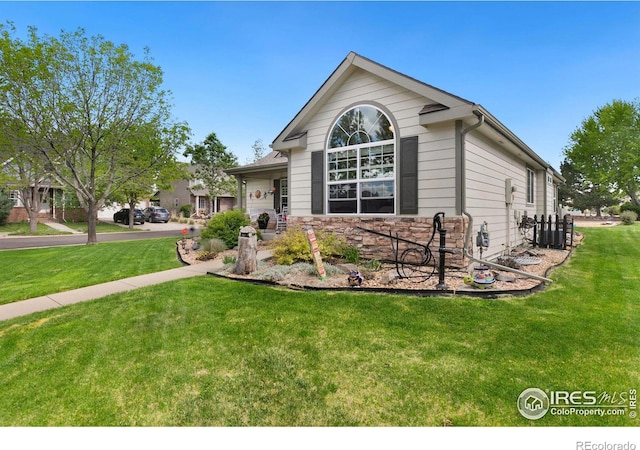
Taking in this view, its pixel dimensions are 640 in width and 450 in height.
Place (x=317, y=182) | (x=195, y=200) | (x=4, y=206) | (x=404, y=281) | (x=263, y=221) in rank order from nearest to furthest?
1. (x=404, y=281)
2. (x=317, y=182)
3. (x=263, y=221)
4. (x=4, y=206)
5. (x=195, y=200)

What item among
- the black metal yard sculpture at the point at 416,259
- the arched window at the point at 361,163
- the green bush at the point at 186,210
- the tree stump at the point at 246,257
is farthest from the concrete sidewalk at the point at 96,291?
the green bush at the point at 186,210

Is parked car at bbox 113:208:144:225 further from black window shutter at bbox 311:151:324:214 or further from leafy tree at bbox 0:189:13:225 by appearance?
black window shutter at bbox 311:151:324:214

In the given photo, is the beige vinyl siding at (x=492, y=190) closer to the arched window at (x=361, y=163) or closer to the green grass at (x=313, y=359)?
the arched window at (x=361, y=163)

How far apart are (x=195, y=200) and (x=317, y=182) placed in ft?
100

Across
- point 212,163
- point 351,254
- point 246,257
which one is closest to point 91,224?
point 246,257

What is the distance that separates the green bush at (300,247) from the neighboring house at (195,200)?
27799mm

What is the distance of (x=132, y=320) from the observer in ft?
13.5

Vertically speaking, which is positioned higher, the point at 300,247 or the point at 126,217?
the point at 126,217

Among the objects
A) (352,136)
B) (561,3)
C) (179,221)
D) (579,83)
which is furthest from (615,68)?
(179,221)

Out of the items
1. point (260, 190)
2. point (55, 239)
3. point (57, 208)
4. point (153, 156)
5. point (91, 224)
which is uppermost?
point (153, 156)

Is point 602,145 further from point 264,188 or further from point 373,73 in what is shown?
point 373,73

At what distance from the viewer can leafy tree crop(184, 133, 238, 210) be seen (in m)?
32.5

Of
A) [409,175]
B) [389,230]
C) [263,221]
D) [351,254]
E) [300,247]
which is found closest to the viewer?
[409,175]

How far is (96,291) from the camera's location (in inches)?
223
